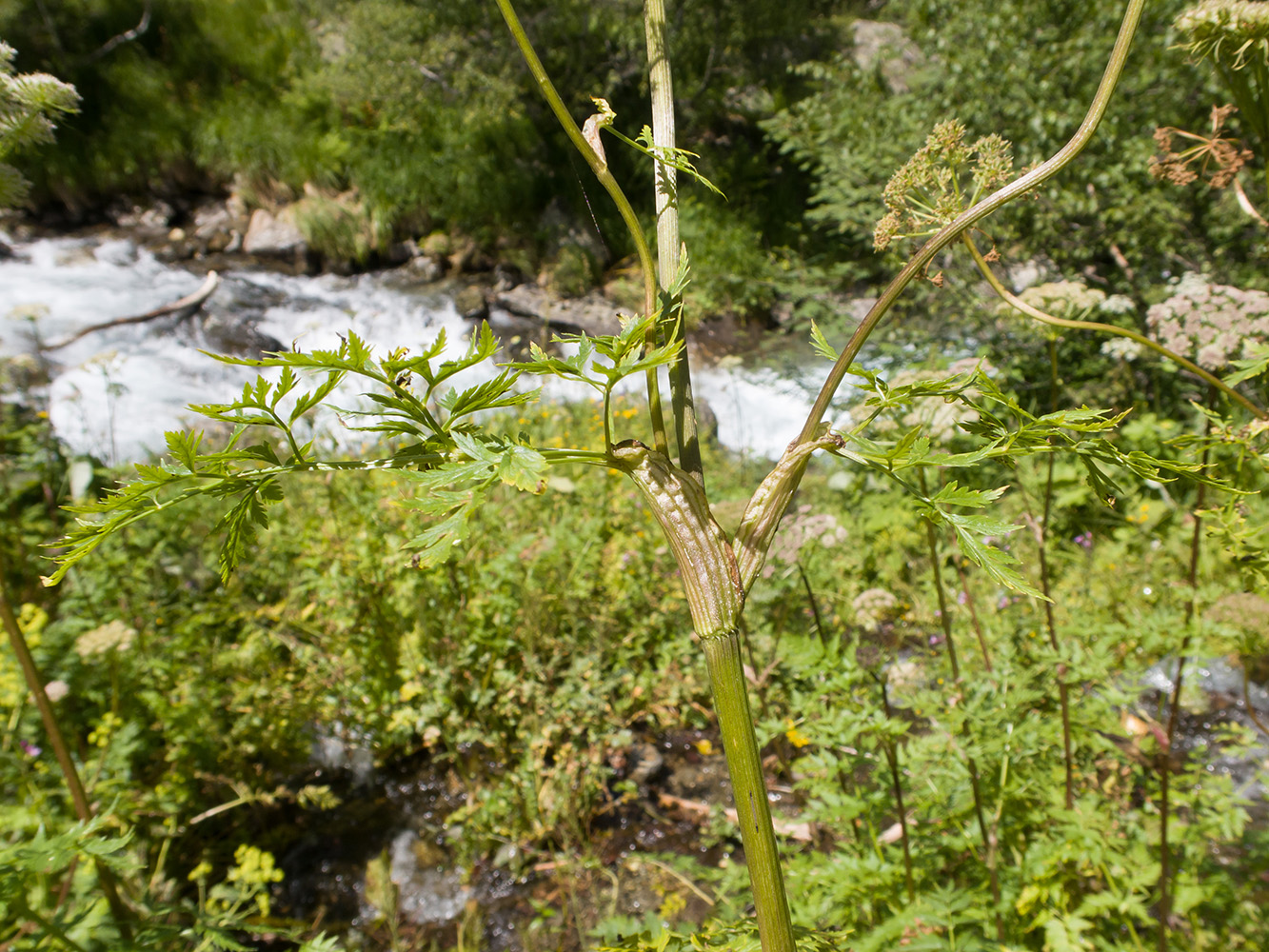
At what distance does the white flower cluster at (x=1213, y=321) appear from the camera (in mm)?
1524

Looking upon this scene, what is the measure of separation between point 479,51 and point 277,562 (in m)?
10.1

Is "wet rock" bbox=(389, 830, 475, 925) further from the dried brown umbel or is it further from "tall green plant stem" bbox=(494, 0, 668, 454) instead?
the dried brown umbel

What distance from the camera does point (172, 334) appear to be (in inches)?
306

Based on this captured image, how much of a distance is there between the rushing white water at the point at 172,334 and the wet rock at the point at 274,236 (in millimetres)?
639

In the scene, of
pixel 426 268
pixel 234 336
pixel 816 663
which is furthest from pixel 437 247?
pixel 816 663

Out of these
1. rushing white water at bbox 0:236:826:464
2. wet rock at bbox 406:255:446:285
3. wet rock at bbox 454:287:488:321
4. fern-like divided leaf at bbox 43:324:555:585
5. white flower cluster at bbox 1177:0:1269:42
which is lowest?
fern-like divided leaf at bbox 43:324:555:585

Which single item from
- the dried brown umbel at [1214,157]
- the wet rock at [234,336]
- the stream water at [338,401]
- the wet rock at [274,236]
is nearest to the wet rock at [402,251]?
the stream water at [338,401]

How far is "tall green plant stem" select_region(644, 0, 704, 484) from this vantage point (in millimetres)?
598

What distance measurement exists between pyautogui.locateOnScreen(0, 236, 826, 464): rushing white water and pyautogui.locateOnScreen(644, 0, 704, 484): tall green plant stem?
18.7 ft

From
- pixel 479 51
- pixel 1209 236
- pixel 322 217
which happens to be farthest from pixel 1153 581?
pixel 479 51

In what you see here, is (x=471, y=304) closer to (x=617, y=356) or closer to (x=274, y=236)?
(x=274, y=236)

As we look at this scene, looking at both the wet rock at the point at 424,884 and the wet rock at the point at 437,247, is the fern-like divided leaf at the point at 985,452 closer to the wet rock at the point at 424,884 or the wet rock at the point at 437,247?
the wet rock at the point at 424,884

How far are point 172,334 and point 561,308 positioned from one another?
15.2 ft

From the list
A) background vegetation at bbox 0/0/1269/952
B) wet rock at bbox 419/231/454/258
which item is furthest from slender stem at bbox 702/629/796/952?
wet rock at bbox 419/231/454/258
